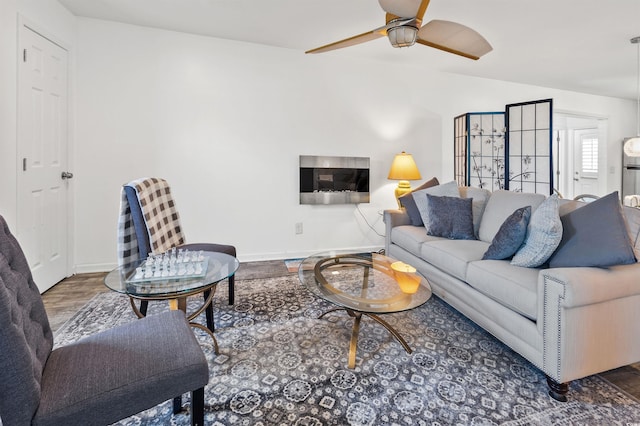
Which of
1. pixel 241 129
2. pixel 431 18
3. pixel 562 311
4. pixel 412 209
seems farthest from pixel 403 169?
pixel 562 311

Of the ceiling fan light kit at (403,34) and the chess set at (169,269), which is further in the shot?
the ceiling fan light kit at (403,34)

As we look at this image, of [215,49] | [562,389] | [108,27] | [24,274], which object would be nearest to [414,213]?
[562,389]

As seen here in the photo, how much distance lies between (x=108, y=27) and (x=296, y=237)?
Answer: 2929mm

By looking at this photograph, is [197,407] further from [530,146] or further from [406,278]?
[530,146]

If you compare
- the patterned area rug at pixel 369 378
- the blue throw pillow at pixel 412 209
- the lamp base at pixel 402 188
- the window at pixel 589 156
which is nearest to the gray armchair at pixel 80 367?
the patterned area rug at pixel 369 378

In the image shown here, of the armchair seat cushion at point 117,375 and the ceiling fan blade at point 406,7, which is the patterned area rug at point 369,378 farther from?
the ceiling fan blade at point 406,7

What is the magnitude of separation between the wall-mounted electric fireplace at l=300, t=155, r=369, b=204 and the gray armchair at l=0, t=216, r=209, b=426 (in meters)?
2.94

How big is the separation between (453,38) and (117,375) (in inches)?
100

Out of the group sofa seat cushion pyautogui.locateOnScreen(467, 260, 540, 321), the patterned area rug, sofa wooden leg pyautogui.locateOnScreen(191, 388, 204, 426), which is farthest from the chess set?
sofa seat cushion pyautogui.locateOnScreen(467, 260, 540, 321)

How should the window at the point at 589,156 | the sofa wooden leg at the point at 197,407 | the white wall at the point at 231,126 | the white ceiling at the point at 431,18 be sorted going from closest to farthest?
the sofa wooden leg at the point at 197,407 → the white ceiling at the point at 431,18 → the white wall at the point at 231,126 → the window at the point at 589,156

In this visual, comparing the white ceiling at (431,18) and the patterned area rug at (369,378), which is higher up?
the white ceiling at (431,18)

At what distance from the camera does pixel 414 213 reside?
3490mm

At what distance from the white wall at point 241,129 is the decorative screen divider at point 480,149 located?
167 millimetres

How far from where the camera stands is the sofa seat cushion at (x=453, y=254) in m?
2.34
